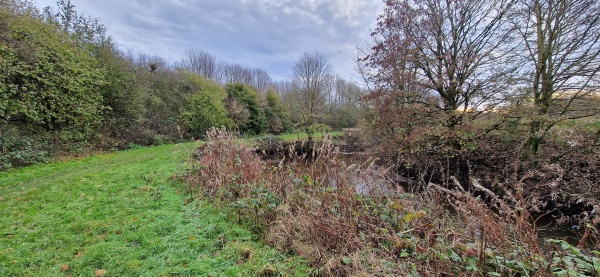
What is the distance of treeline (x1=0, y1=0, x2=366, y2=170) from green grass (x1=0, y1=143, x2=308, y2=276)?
4546mm

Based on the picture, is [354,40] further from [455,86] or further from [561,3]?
[561,3]

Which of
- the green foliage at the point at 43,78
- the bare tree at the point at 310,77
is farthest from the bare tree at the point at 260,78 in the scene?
the green foliage at the point at 43,78

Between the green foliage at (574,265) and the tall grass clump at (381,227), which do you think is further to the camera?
the tall grass clump at (381,227)

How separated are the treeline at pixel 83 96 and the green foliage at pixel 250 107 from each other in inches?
3.5

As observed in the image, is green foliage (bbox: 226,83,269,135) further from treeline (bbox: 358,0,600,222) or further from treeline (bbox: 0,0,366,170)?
treeline (bbox: 358,0,600,222)

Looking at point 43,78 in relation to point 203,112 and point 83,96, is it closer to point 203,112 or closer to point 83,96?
point 83,96

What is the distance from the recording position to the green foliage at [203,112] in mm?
15797

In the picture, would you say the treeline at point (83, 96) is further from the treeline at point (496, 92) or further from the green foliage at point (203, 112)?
the treeline at point (496, 92)

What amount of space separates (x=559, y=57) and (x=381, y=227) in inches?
294

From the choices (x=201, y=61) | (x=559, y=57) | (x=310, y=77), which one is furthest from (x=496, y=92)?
(x=201, y=61)

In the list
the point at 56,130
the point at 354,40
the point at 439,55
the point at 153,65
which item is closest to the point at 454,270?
the point at 439,55

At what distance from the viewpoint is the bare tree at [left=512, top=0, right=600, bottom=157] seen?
532 centimetres

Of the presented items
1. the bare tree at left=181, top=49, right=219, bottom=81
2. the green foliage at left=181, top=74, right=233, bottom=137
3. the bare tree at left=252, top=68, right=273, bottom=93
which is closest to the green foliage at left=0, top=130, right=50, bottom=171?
the green foliage at left=181, top=74, right=233, bottom=137

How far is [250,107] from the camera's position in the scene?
781 inches
